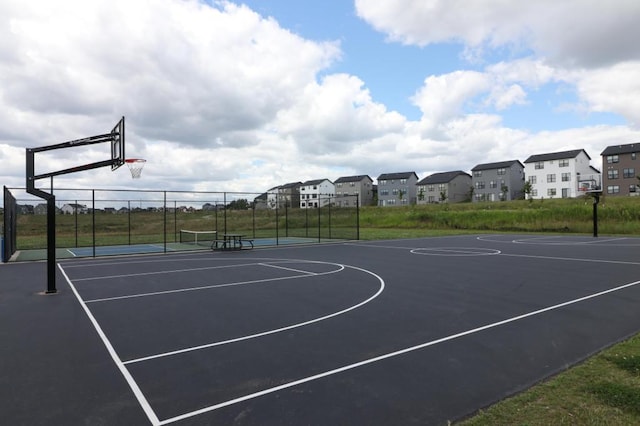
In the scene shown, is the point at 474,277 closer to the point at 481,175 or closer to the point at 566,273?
the point at 566,273

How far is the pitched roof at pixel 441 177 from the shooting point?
7549cm

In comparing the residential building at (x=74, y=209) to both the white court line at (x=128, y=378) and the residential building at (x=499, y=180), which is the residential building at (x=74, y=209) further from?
the residential building at (x=499, y=180)

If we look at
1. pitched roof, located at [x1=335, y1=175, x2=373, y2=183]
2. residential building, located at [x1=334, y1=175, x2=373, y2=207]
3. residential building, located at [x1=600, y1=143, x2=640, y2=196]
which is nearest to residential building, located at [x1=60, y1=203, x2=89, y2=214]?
residential building, located at [x1=600, y1=143, x2=640, y2=196]

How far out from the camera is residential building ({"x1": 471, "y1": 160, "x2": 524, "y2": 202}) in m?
67.5

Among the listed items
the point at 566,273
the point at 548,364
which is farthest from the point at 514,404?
the point at 566,273

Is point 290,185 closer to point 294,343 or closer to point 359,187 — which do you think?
point 359,187

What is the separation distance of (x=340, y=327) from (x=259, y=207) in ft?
75.1

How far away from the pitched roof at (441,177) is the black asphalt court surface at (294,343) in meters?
66.1

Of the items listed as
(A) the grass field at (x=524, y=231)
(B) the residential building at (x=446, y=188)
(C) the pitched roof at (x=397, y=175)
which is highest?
(C) the pitched roof at (x=397, y=175)

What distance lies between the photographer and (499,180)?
68.6 m

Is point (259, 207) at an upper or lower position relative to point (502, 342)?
upper

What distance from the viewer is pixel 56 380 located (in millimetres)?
4398

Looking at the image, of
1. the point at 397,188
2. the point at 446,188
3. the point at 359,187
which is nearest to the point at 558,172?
the point at 446,188

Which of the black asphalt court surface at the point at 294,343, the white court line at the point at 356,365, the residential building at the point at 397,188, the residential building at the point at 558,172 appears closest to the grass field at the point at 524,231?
the black asphalt court surface at the point at 294,343
